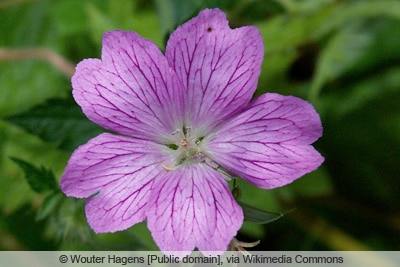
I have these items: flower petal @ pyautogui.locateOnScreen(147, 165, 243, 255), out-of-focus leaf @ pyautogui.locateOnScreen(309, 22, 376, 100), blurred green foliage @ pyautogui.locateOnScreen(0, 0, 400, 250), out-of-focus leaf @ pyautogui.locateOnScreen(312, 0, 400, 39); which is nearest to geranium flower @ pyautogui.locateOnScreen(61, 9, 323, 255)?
flower petal @ pyautogui.locateOnScreen(147, 165, 243, 255)

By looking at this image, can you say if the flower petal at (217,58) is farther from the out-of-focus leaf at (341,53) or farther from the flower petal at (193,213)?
the out-of-focus leaf at (341,53)

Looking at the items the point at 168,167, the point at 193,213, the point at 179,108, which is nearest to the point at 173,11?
the point at 179,108

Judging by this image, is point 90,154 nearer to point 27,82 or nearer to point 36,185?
point 36,185

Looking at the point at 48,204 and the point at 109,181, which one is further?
the point at 48,204

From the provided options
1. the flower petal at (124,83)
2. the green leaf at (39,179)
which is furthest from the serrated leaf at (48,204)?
the flower petal at (124,83)

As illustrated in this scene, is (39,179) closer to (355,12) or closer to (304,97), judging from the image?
(304,97)

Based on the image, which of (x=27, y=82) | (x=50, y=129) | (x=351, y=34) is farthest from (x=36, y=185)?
(x=351, y=34)
